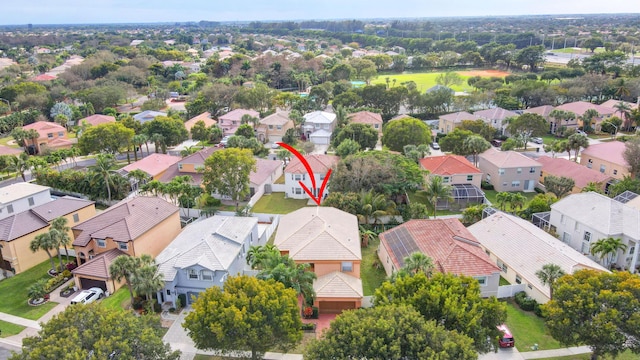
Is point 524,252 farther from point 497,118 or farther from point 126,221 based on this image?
point 497,118

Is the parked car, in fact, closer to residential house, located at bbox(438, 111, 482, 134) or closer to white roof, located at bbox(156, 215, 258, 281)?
white roof, located at bbox(156, 215, 258, 281)

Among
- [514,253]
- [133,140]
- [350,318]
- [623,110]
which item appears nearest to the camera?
[350,318]

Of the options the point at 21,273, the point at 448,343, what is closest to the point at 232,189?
the point at 21,273

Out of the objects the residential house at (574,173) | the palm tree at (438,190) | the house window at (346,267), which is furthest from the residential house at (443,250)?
the residential house at (574,173)


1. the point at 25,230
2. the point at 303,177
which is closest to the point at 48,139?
the point at 25,230

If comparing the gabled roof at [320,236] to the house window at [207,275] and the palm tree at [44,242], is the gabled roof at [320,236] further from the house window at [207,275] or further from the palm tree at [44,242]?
the palm tree at [44,242]

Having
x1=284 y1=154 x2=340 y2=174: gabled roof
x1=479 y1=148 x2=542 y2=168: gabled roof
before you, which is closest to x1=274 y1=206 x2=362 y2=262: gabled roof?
x1=284 y1=154 x2=340 y2=174: gabled roof

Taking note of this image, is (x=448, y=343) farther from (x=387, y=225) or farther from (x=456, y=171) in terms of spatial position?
(x=456, y=171)
